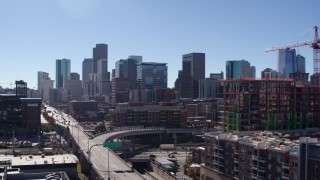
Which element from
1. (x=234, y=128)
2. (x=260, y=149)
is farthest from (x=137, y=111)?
(x=260, y=149)

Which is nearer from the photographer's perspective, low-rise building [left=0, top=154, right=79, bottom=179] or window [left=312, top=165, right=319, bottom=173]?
window [left=312, top=165, right=319, bottom=173]

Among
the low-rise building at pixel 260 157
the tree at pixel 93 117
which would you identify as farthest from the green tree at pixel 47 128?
the low-rise building at pixel 260 157

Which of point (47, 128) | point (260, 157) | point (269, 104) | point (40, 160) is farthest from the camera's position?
point (47, 128)

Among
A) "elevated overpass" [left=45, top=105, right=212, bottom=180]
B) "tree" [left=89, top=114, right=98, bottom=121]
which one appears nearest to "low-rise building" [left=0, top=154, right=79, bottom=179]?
"elevated overpass" [left=45, top=105, right=212, bottom=180]

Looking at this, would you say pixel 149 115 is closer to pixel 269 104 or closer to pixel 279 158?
pixel 269 104

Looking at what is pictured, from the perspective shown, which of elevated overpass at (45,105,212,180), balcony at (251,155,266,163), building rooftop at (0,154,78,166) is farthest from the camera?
building rooftop at (0,154,78,166)

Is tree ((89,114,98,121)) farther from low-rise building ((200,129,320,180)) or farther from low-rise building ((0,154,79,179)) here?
low-rise building ((200,129,320,180))

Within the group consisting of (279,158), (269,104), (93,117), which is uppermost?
(269,104)

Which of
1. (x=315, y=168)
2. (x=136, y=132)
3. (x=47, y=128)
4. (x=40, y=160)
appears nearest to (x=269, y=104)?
(x=315, y=168)

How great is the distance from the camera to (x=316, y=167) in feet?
137

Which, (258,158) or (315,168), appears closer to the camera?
(315,168)

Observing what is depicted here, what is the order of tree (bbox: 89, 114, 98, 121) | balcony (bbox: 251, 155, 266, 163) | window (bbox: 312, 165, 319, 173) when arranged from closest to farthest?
window (bbox: 312, 165, 319, 173)
balcony (bbox: 251, 155, 266, 163)
tree (bbox: 89, 114, 98, 121)

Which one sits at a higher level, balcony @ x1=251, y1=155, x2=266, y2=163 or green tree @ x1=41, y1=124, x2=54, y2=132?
balcony @ x1=251, y1=155, x2=266, y2=163

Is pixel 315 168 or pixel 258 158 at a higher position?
pixel 315 168
